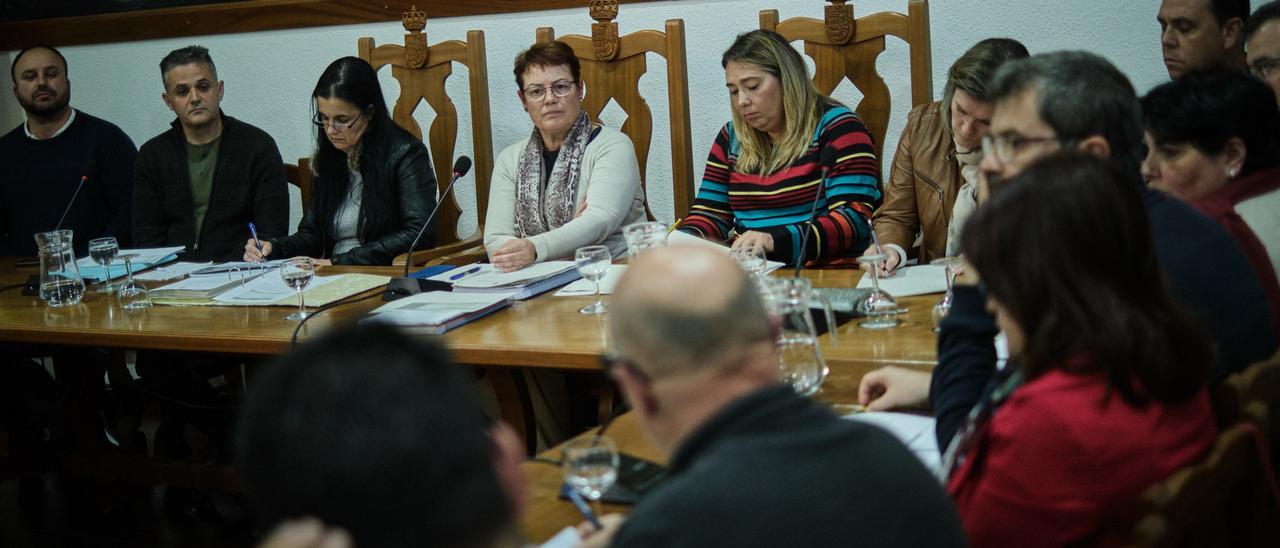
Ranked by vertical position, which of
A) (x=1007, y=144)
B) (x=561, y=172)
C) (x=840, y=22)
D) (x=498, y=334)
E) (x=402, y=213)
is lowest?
(x=498, y=334)

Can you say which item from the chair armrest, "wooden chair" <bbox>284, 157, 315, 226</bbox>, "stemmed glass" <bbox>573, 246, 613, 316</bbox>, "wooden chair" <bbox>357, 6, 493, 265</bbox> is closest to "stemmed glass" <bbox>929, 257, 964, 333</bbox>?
"stemmed glass" <bbox>573, 246, 613, 316</bbox>

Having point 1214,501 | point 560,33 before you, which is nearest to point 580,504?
point 1214,501

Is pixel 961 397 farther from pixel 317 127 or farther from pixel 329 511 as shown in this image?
pixel 317 127

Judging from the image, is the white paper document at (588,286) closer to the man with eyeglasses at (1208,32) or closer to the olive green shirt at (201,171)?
the man with eyeglasses at (1208,32)

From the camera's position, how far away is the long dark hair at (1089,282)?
123 centimetres

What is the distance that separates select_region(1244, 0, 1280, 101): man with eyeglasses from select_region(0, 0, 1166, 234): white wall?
96 cm

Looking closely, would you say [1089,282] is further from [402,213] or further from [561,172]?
[402,213]

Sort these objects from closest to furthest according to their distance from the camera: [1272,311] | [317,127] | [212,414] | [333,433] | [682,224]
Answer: [333,433], [1272,311], [212,414], [682,224], [317,127]

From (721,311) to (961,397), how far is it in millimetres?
523

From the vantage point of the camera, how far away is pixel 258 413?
0.83m

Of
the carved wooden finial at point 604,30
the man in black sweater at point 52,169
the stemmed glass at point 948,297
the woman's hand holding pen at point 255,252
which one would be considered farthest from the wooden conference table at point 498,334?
the man in black sweater at point 52,169

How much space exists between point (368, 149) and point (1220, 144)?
2677 millimetres

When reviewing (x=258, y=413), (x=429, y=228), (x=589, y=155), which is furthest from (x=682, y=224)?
(x=258, y=413)

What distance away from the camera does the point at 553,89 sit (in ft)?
12.3
